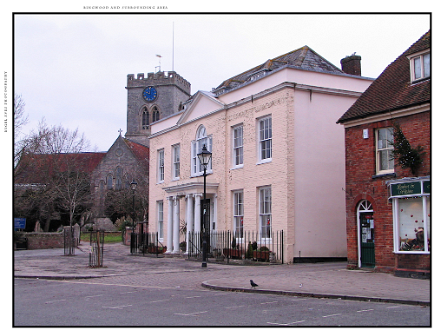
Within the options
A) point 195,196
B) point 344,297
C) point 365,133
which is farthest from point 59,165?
point 344,297

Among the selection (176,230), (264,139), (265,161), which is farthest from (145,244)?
(264,139)

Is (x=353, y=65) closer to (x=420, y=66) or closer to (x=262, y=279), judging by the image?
(x=420, y=66)

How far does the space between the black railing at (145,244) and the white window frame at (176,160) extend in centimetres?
369

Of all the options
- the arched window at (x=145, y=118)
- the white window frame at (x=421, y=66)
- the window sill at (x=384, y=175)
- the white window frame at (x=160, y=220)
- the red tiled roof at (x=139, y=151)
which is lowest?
the white window frame at (x=160, y=220)

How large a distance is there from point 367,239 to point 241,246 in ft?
23.1

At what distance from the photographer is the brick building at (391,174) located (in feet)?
48.5

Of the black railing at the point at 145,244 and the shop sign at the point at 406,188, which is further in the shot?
the black railing at the point at 145,244

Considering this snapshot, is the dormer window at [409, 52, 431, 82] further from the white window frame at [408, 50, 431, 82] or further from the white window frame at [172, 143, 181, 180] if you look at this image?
the white window frame at [172, 143, 181, 180]

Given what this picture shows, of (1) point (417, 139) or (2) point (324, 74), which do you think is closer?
(1) point (417, 139)

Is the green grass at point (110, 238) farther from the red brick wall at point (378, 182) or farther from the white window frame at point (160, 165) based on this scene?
the red brick wall at point (378, 182)

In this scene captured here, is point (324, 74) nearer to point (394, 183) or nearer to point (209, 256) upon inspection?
point (394, 183)

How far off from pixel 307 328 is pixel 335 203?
14.9m

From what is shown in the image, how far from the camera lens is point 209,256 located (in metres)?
24.3

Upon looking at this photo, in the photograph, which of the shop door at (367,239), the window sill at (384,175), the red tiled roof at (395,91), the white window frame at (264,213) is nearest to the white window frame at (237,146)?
the white window frame at (264,213)
